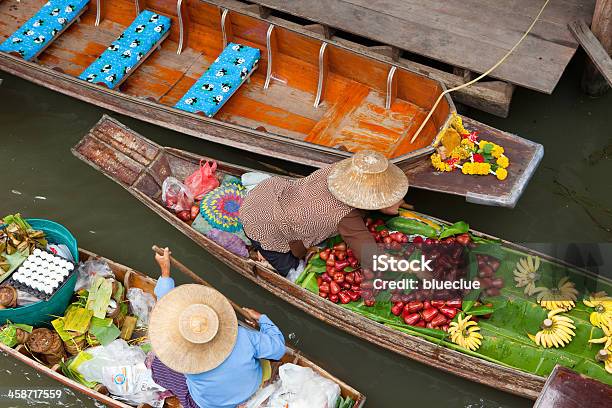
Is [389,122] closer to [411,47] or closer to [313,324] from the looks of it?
[411,47]

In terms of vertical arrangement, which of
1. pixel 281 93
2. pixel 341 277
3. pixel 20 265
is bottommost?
pixel 20 265

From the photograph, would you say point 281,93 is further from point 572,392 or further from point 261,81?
point 572,392

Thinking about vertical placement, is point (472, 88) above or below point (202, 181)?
above

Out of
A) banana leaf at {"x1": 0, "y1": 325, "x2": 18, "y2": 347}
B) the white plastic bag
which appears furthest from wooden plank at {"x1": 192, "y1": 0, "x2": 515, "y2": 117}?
banana leaf at {"x1": 0, "y1": 325, "x2": 18, "y2": 347}

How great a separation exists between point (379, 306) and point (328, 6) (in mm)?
3701

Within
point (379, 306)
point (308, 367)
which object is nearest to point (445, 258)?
point (379, 306)

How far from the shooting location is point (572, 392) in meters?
4.61

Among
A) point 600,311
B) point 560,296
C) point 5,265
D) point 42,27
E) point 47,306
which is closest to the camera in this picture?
point 600,311

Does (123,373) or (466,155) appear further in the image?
(466,155)

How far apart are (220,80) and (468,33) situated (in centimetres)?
261

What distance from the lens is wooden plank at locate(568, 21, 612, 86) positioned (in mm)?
6742

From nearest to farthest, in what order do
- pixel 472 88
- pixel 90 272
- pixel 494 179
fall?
pixel 494 179 → pixel 90 272 → pixel 472 88

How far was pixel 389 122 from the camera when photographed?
22.2ft

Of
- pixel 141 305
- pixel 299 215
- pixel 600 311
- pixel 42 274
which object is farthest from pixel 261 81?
pixel 600 311
